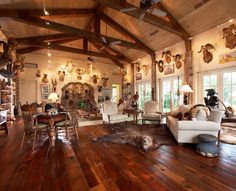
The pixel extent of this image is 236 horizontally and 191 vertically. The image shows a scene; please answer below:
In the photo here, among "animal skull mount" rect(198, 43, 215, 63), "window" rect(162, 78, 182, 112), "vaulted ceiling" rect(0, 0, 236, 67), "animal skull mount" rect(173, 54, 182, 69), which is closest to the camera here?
"vaulted ceiling" rect(0, 0, 236, 67)

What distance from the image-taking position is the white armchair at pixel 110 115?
5.14 meters

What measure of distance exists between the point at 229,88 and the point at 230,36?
67.3 inches

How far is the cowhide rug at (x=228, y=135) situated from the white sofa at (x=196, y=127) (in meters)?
0.70

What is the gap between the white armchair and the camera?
5145mm

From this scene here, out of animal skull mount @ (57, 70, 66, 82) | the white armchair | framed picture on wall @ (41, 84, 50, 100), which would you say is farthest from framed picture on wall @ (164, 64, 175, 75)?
framed picture on wall @ (41, 84, 50, 100)

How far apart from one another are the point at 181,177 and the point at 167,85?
626cm

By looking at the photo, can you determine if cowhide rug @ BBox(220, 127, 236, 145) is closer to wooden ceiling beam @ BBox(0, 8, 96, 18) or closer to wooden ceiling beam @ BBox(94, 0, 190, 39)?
wooden ceiling beam @ BBox(94, 0, 190, 39)

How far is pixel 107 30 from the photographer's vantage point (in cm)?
848

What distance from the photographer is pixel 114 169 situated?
247 cm

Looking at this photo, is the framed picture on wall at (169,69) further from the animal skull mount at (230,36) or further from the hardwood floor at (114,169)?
the hardwood floor at (114,169)

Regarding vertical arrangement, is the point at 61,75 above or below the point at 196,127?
above

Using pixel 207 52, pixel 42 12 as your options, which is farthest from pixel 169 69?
pixel 42 12

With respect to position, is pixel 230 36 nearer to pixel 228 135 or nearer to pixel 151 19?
pixel 151 19

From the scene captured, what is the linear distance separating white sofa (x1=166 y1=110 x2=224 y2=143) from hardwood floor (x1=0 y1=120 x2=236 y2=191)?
0.74 feet
